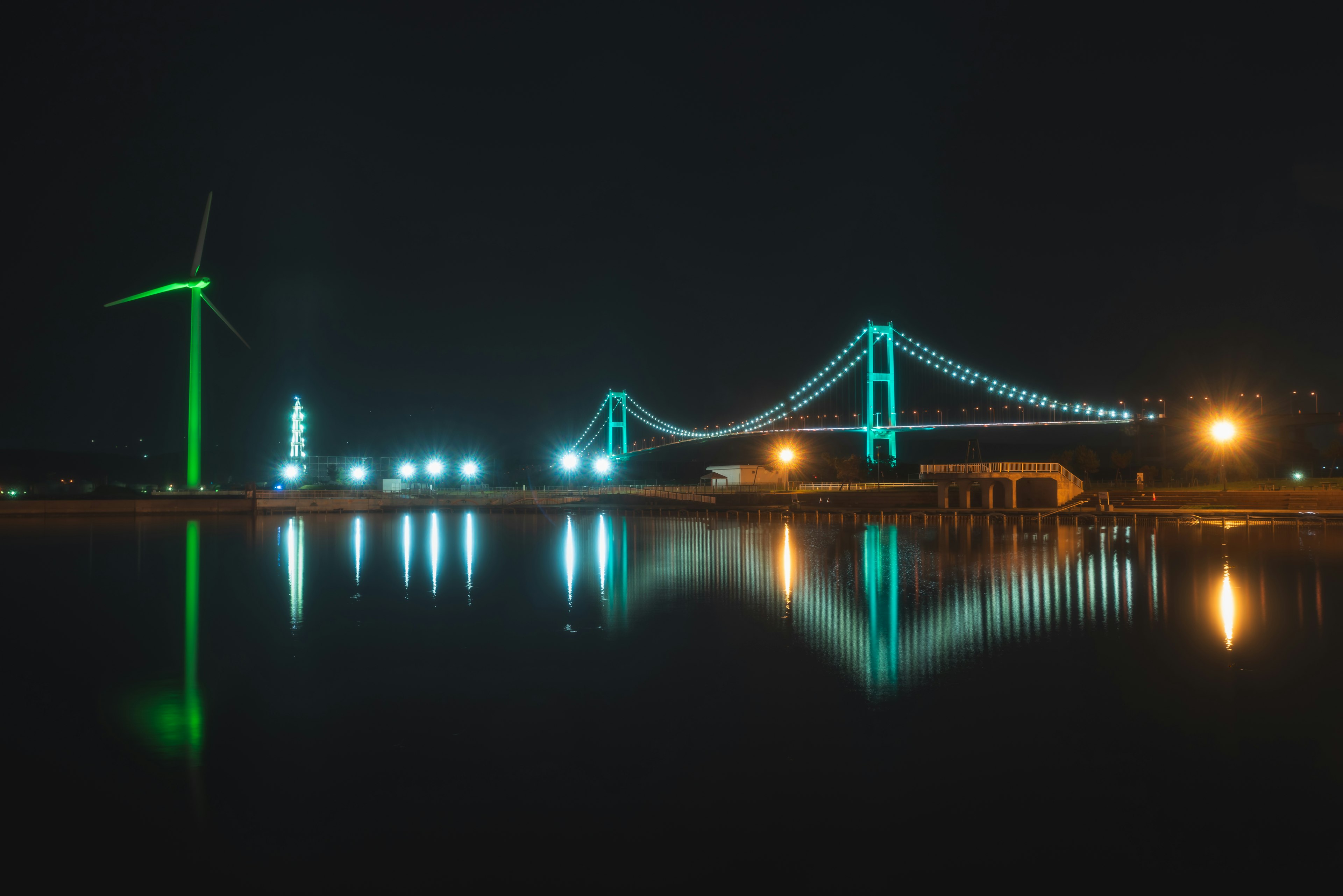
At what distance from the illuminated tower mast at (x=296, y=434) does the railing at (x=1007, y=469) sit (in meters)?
37.4

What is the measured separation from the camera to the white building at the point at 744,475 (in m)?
51.1

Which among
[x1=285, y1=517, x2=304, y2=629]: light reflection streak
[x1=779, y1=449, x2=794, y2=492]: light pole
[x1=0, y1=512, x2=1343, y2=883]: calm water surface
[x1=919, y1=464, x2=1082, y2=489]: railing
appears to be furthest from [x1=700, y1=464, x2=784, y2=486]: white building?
[x1=0, y1=512, x2=1343, y2=883]: calm water surface

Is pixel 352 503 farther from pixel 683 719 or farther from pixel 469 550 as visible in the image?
pixel 683 719

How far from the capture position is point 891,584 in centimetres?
1187

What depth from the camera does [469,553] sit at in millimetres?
17266

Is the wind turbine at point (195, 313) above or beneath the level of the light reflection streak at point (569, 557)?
above

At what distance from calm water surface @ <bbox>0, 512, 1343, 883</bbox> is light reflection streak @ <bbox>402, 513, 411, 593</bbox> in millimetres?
304

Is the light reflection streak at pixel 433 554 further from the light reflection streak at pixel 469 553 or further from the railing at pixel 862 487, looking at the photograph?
the railing at pixel 862 487

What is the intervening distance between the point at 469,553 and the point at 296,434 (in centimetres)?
3989

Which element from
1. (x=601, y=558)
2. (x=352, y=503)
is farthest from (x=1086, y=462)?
(x=601, y=558)

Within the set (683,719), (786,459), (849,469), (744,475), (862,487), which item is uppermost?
(786,459)

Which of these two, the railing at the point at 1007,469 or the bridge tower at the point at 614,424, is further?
the bridge tower at the point at 614,424

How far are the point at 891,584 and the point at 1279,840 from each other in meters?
8.06

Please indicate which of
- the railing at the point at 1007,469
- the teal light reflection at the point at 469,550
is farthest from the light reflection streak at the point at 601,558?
the railing at the point at 1007,469
